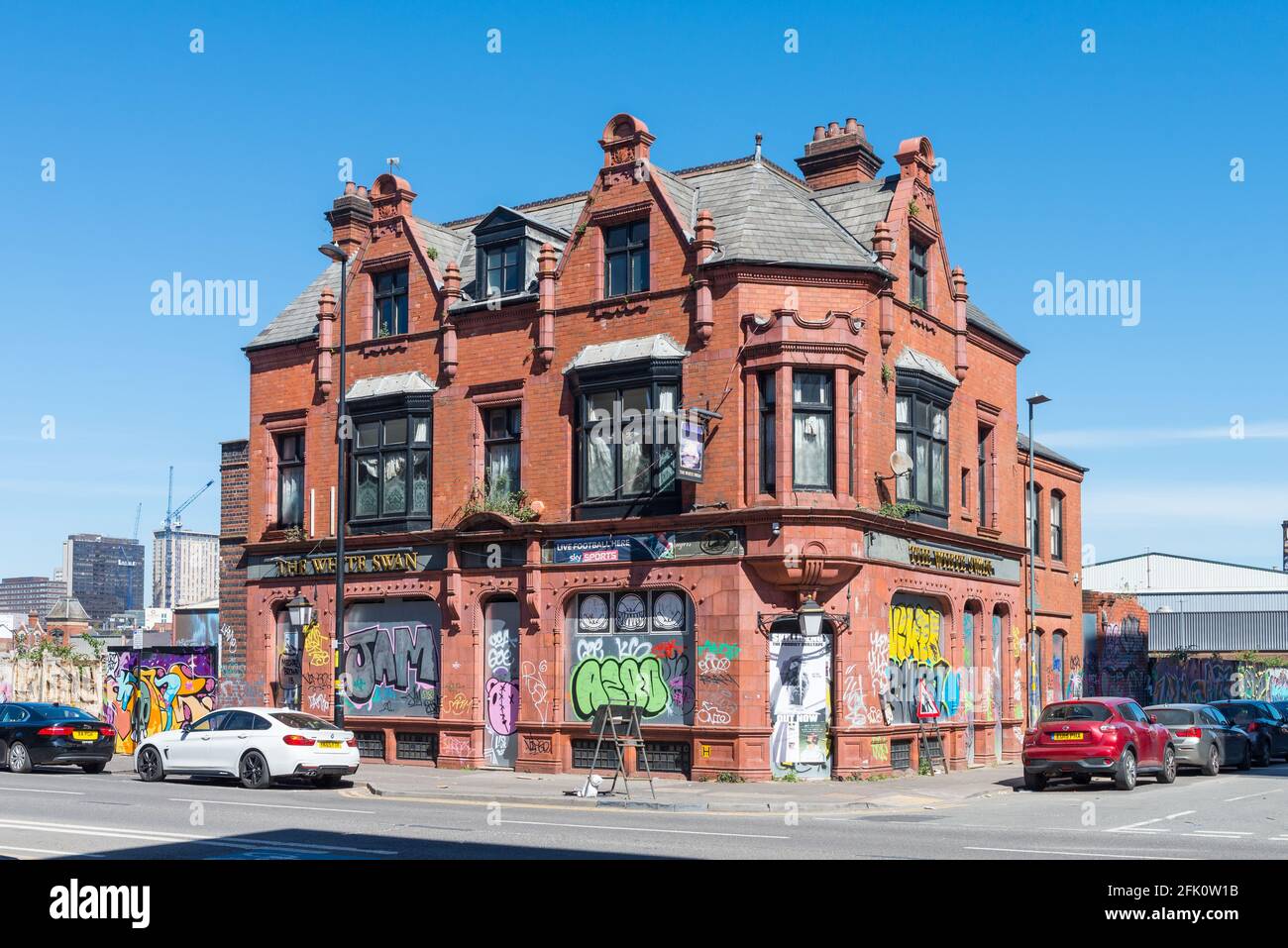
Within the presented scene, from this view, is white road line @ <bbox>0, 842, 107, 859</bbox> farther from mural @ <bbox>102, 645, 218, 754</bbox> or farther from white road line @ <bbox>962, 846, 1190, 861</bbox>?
mural @ <bbox>102, 645, 218, 754</bbox>

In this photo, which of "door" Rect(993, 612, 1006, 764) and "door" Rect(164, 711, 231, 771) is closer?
"door" Rect(164, 711, 231, 771)

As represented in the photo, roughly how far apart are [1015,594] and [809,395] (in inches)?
446

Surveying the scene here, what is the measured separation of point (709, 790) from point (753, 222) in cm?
1184

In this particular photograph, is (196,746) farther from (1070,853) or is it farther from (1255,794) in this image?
(1255,794)

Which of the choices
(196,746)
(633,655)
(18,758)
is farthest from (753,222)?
(18,758)

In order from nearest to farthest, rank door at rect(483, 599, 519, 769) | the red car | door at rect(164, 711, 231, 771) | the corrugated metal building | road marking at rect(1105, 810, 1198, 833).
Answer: road marking at rect(1105, 810, 1198, 833)
the red car
door at rect(164, 711, 231, 771)
door at rect(483, 599, 519, 769)
the corrugated metal building

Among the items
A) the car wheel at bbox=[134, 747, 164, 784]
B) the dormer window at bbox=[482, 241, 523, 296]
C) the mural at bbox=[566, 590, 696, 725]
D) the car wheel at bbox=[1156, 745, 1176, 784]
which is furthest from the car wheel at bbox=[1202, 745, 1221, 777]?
the car wheel at bbox=[134, 747, 164, 784]

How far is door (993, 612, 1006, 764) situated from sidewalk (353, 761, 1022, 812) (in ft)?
12.8

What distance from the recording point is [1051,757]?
971 inches

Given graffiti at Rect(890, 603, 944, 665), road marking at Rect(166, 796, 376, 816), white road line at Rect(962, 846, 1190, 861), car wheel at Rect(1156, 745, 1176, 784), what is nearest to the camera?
white road line at Rect(962, 846, 1190, 861)

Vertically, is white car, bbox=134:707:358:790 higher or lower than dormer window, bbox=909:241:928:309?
lower

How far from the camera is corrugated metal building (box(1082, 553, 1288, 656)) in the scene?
74.6m

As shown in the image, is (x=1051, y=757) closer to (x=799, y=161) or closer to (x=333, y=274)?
(x=799, y=161)

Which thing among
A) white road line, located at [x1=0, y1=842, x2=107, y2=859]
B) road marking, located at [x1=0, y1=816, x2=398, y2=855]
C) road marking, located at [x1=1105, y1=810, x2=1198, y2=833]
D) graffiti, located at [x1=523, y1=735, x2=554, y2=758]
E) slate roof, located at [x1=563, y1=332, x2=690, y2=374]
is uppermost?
slate roof, located at [x1=563, y1=332, x2=690, y2=374]
